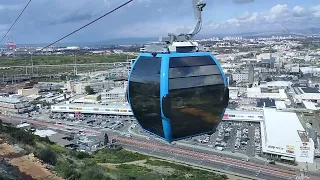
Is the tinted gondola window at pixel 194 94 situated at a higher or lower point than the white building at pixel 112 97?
higher

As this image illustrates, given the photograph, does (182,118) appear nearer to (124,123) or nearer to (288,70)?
(124,123)

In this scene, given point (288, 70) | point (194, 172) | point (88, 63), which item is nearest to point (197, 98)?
point (194, 172)

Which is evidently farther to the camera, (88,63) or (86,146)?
(88,63)

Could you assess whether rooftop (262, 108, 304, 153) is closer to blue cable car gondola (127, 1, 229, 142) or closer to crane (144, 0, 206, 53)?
blue cable car gondola (127, 1, 229, 142)

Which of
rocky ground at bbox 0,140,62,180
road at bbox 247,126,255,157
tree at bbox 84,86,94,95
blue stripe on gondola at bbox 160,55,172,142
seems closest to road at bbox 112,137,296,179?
road at bbox 247,126,255,157

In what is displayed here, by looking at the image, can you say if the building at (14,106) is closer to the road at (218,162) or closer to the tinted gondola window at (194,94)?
the road at (218,162)

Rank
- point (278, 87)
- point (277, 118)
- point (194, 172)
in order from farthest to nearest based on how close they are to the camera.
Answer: point (278, 87) < point (277, 118) < point (194, 172)

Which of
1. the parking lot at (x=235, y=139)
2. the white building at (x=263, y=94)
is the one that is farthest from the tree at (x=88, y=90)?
the white building at (x=263, y=94)
